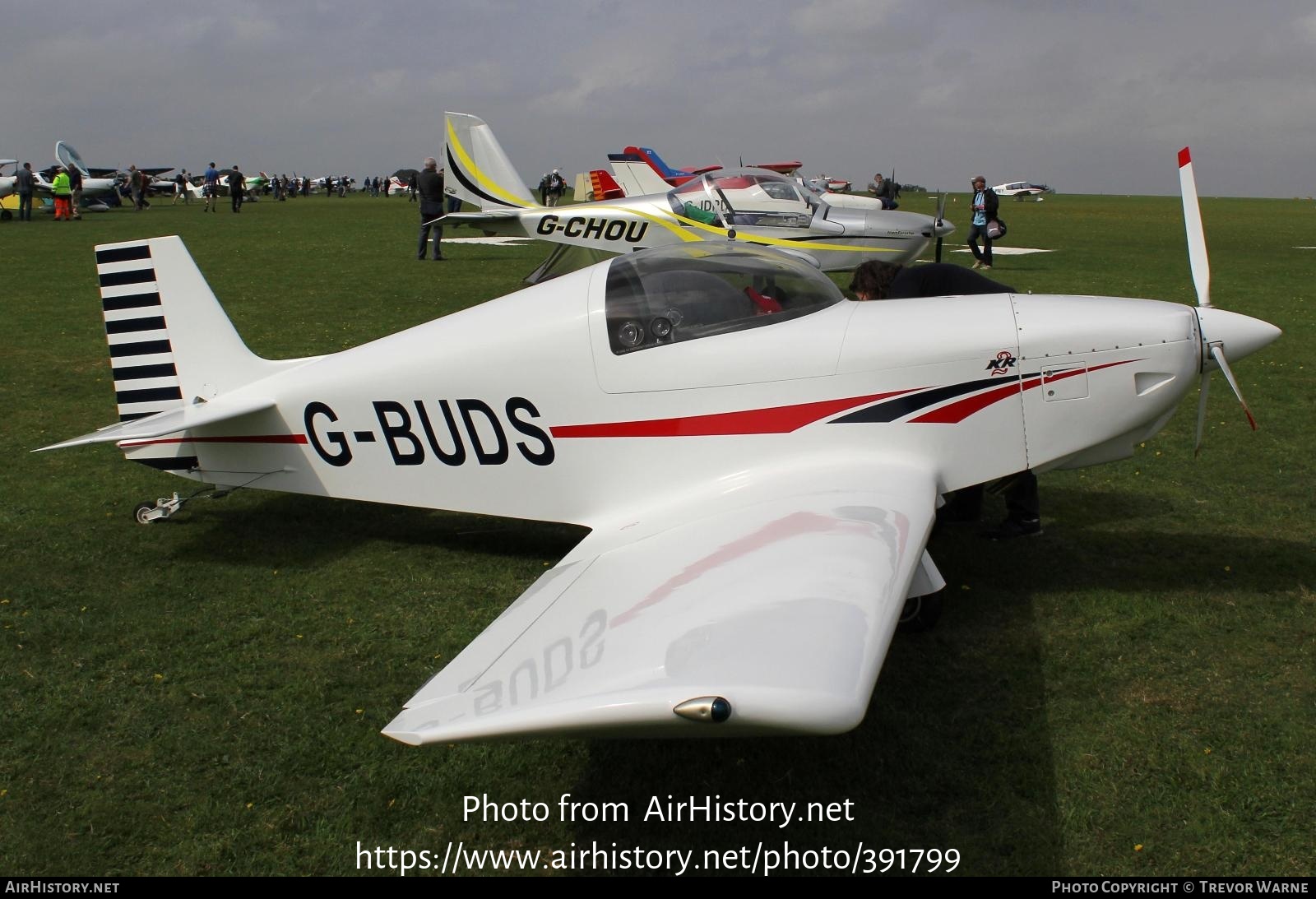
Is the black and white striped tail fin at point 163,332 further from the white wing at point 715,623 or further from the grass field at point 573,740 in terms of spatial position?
the white wing at point 715,623

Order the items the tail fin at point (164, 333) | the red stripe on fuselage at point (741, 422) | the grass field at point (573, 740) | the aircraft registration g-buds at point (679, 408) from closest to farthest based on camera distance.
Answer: the grass field at point (573, 740)
the aircraft registration g-buds at point (679, 408)
the red stripe on fuselage at point (741, 422)
the tail fin at point (164, 333)

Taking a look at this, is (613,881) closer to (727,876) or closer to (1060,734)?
(727,876)

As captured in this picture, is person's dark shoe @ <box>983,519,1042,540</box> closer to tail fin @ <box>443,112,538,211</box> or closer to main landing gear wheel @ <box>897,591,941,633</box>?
main landing gear wheel @ <box>897,591,941,633</box>

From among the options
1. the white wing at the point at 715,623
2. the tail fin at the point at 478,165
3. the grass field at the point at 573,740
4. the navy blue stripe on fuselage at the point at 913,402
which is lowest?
the grass field at the point at 573,740

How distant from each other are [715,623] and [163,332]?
422cm

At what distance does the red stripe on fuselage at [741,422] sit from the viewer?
16.0 feet

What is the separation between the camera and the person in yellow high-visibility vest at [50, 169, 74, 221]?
117 ft

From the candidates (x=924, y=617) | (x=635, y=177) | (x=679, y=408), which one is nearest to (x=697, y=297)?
(x=679, y=408)

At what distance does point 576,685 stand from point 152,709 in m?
2.20

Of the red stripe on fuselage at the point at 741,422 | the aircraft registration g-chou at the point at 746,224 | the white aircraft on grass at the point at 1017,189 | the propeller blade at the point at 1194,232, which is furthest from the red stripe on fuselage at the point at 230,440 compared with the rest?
the white aircraft on grass at the point at 1017,189

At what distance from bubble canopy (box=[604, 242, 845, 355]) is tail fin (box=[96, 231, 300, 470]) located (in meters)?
2.11

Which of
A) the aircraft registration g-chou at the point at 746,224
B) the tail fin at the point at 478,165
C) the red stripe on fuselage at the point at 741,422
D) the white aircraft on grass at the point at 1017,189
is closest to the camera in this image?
the red stripe on fuselage at the point at 741,422

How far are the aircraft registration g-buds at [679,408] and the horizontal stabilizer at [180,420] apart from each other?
2 cm

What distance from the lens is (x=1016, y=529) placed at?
5938mm
